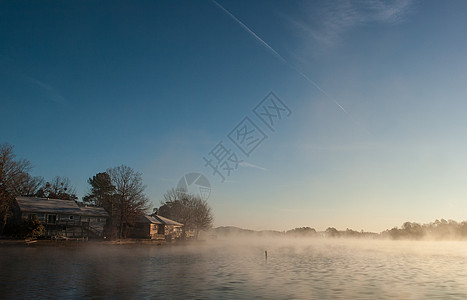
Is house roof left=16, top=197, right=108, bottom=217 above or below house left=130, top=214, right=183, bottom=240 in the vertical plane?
above

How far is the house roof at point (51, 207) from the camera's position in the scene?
5907cm

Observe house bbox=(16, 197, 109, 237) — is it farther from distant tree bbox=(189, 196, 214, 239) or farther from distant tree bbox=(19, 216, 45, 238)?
distant tree bbox=(189, 196, 214, 239)

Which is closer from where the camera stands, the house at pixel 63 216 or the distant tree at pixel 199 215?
the house at pixel 63 216

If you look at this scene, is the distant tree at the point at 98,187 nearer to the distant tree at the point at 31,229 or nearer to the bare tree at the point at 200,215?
the bare tree at the point at 200,215

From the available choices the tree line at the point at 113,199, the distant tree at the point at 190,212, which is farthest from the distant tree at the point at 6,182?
the distant tree at the point at 190,212

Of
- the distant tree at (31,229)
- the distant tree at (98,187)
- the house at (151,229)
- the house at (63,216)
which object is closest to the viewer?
the distant tree at (31,229)

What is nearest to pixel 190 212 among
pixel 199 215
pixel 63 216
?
pixel 199 215

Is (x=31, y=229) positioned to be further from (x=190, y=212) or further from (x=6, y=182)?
(x=190, y=212)

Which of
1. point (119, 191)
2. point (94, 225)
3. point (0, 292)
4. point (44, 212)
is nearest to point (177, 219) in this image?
point (119, 191)

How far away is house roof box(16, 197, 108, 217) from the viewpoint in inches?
2326

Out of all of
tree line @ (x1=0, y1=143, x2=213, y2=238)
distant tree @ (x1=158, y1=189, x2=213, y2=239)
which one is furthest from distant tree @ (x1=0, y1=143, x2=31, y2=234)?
distant tree @ (x1=158, y1=189, x2=213, y2=239)

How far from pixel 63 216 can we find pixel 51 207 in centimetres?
281

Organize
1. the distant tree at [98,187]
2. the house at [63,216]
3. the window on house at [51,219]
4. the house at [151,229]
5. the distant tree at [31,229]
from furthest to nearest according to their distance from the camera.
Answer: the distant tree at [98,187] → the house at [151,229] → the window on house at [51,219] → the house at [63,216] → the distant tree at [31,229]

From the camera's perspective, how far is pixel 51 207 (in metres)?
63.0
